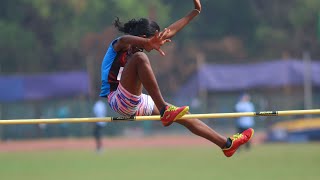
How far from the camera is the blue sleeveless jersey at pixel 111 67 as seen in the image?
31.0ft

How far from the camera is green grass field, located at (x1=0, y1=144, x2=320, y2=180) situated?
14945 mm

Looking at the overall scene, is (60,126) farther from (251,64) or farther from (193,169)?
(193,169)

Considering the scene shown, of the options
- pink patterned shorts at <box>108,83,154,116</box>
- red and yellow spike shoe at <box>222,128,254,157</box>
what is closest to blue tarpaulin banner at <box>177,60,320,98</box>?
red and yellow spike shoe at <box>222,128,254,157</box>

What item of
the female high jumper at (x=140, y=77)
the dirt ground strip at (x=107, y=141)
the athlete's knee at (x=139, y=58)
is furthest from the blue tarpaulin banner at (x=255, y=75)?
the athlete's knee at (x=139, y=58)

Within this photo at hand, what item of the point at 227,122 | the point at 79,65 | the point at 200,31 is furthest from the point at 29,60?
the point at 227,122

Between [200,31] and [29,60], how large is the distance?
30.2ft

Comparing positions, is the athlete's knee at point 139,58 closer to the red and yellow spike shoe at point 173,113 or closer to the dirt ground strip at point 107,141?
the red and yellow spike shoe at point 173,113

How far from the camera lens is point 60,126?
3509 centimetres

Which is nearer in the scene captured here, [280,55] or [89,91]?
[89,91]

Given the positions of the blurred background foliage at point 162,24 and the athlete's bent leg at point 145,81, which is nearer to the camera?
the athlete's bent leg at point 145,81

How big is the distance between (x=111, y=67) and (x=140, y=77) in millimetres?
606

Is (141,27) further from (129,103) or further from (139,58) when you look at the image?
(129,103)

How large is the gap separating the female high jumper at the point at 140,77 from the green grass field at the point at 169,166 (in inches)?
183

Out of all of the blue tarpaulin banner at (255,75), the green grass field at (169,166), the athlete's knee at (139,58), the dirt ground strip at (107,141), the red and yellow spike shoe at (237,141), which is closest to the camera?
the athlete's knee at (139,58)
